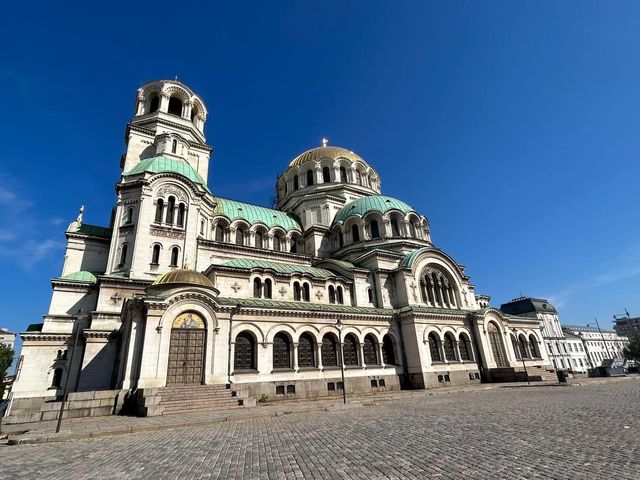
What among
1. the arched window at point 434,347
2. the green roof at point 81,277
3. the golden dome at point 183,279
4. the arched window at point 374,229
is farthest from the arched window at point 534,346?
the green roof at point 81,277

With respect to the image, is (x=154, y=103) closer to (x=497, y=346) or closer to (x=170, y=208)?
(x=170, y=208)

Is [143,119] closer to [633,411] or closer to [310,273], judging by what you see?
[310,273]

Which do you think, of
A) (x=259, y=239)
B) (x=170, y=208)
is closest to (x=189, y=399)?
(x=170, y=208)

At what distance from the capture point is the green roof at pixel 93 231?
92.5ft

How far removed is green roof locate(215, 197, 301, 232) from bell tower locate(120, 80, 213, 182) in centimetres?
415

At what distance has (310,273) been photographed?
28.6 meters

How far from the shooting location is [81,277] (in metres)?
25.3

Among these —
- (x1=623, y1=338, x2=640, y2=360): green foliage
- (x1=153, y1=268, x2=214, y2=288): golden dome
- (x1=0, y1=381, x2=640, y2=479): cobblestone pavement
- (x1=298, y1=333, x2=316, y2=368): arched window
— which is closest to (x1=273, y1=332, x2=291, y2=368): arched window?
(x1=298, y1=333, x2=316, y2=368): arched window

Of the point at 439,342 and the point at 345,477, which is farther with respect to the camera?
the point at 439,342

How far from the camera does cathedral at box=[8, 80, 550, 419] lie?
19.4m

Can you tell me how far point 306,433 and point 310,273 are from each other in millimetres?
18761

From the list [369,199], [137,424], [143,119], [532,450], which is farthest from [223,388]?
[143,119]

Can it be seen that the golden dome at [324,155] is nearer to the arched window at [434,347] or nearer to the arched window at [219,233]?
the arched window at [219,233]

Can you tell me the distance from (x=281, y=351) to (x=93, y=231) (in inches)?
791
